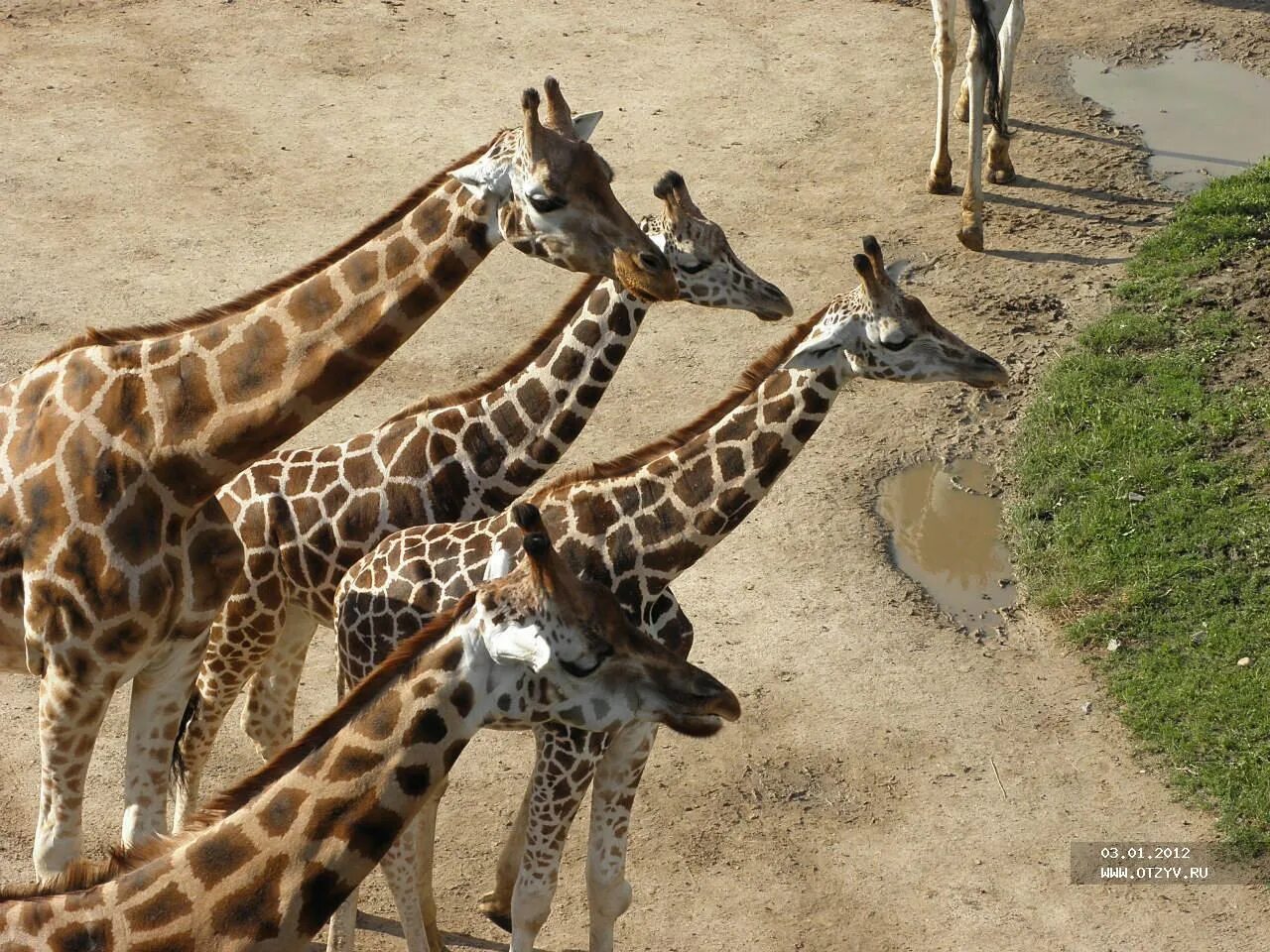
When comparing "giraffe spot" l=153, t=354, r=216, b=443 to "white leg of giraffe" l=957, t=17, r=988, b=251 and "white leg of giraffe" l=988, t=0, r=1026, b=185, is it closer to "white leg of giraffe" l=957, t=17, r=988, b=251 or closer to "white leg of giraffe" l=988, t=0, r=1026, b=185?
"white leg of giraffe" l=957, t=17, r=988, b=251

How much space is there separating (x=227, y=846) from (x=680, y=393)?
8059mm

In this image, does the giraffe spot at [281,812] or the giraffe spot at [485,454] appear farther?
the giraffe spot at [485,454]

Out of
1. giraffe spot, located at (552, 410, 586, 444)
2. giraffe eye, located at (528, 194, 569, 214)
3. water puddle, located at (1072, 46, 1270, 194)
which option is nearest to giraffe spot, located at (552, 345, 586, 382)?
giraffe spot, located at (552, 410, 586, 444)

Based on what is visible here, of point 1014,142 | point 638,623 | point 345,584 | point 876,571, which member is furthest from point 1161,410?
point 345,584

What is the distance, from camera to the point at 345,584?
7.50 metres

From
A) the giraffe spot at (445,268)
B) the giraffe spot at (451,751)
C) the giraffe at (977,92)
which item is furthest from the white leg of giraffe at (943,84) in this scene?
the giraffe spot at (451,751)

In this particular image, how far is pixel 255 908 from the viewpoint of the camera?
497 cm

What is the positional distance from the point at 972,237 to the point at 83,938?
36.7ft

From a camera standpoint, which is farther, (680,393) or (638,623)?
(680,393)

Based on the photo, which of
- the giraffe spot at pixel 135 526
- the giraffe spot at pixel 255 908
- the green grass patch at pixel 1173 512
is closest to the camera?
the giraffe spot at pixel 255 908

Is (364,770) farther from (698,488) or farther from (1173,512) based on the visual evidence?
(1173,512)

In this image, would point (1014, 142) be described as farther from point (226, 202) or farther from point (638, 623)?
point (638, 623)

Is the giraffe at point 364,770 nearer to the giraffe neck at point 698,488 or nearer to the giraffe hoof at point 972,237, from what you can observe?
the giraffe neck at point 698,488

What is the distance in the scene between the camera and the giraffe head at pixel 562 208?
22.4 feet
